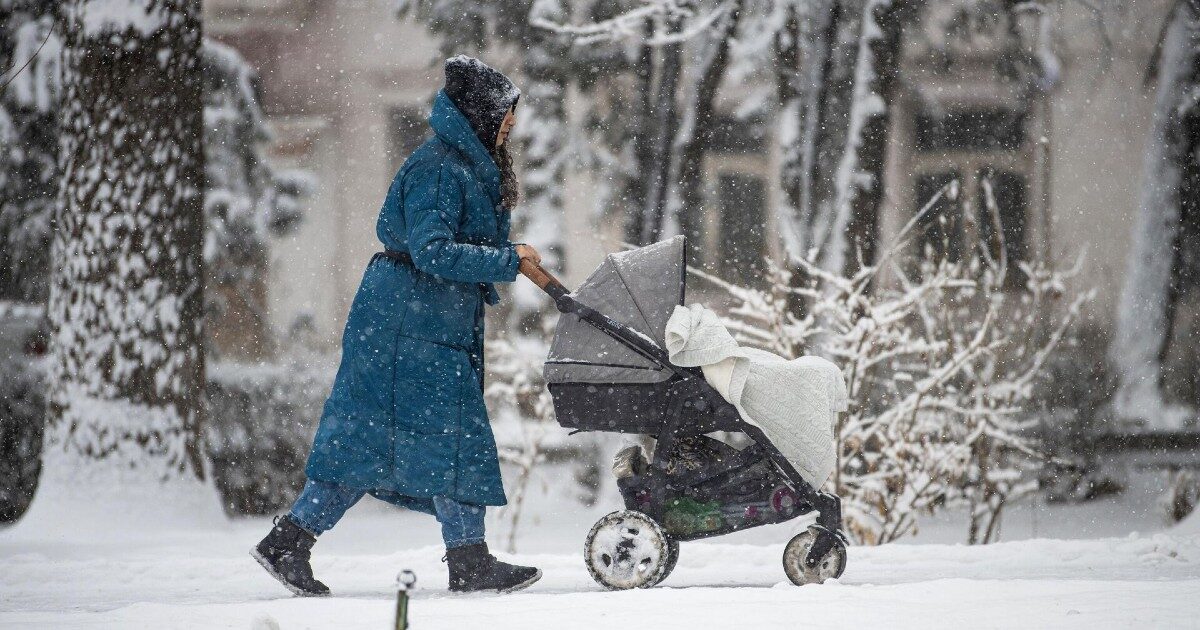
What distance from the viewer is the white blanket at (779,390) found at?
15.1 ft

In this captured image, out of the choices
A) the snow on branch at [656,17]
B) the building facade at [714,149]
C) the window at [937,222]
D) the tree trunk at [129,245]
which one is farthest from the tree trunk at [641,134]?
the building facade at [714,149]

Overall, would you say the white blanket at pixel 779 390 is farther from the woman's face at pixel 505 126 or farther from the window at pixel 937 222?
the window at pixel 937 222

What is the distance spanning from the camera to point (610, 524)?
481 cm

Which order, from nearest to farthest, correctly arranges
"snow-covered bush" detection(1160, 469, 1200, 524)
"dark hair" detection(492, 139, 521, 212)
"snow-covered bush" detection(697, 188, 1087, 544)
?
"dark hair" detection(492, 139, 521, 212), "snow-covered bush" detection(697, 188, 1087, 544), "snow-covered bush" detection(1160, 469, 1200, 524)

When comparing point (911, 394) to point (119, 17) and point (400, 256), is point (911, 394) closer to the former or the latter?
point (400, 256)

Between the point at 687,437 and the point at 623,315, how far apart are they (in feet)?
1.84

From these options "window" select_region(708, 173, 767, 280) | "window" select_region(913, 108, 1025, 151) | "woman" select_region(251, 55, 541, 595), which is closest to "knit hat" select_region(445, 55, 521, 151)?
"woman" select_region(251, 55, 541, 595)

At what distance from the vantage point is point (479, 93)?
4824 mm

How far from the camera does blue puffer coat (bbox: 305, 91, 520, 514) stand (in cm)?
477

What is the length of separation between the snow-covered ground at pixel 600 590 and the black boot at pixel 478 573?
3.1 inches

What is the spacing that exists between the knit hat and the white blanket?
99 cm

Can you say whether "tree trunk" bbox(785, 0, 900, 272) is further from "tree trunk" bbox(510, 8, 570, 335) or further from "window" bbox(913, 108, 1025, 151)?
"window" bbox(913, 108, 1025, 151)

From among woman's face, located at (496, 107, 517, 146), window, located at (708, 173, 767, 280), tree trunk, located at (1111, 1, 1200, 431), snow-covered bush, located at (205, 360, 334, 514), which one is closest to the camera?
woman's face, located at (496, 107, 517, 146)

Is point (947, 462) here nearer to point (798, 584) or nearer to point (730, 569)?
point (730, 569)
